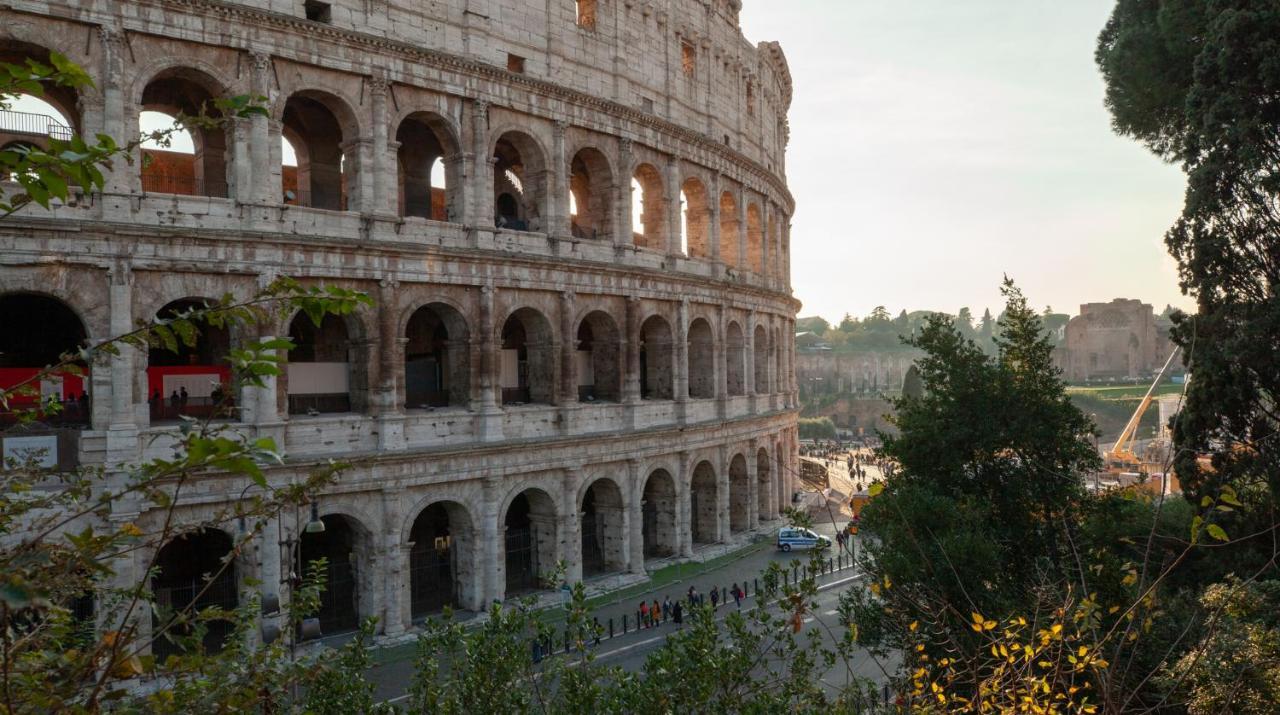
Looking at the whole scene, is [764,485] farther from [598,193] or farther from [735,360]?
[598,193]

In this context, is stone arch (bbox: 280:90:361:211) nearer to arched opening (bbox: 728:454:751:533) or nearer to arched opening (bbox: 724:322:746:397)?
arched opening (bbox: 724:322:746:397)

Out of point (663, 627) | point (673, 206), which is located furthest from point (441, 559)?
point (673, 206)

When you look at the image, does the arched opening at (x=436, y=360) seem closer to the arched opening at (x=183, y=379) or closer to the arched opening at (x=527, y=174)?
the arched opening at (x=527, y=174)

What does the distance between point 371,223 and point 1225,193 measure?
17.4 m

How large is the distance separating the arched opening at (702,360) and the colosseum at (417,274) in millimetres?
85

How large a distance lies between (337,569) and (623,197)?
41.3 ft

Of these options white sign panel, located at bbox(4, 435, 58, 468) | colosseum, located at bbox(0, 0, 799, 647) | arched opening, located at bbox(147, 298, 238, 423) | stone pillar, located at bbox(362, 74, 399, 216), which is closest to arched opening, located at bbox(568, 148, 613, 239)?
colosseum, located at bbox(0, 0, 799, 647)

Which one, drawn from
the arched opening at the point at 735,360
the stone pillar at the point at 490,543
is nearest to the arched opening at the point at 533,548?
the stone pillar at the point at 490,543

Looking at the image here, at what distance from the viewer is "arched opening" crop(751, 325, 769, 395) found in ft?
106

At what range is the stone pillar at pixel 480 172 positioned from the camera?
21.0 m

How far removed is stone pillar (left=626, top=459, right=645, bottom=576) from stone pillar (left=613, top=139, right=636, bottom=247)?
6.48 meters

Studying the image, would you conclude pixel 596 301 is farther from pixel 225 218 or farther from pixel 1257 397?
pixel 1257 397

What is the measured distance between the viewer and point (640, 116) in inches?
977

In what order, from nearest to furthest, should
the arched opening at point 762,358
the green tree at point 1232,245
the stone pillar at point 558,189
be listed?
the green tree at point 1232,245 < the stone pillar at point 558,189 < the arched opening at point 762,358
